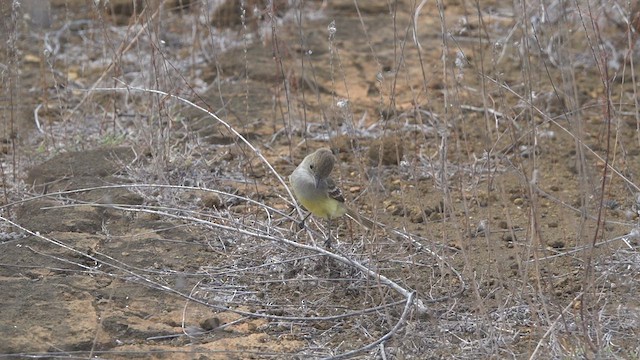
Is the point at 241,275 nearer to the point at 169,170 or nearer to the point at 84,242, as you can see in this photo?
the point at 84,242

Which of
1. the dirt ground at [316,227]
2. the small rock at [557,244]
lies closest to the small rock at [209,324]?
the dirt ground at [316,227]

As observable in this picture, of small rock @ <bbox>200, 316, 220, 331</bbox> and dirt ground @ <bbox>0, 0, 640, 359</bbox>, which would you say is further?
small rock @ <bbox>200, 316, 220, 331</bbox>

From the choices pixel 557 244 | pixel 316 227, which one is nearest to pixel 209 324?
pixel 316 227

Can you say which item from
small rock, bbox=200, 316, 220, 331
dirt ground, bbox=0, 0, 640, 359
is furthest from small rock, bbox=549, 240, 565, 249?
small rock, bbox=200, 316, 220, 331

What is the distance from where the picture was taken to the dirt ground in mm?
4488

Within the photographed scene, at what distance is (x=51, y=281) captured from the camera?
16.5 ft

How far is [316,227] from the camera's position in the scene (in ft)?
19.4

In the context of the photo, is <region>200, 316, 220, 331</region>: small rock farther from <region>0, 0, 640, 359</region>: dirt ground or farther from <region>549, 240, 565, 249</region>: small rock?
<region>549, 240, 565, 249</region>: small rock

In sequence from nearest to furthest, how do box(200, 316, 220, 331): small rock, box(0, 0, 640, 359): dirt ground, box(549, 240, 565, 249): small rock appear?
box(0, 0, 640, 359): dirt ground
box(200, 316, 220, 331): small rock
box(549, 240, 565, 249): small rock

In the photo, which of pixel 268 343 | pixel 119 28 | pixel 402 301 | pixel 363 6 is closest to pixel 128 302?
pixel 268 343

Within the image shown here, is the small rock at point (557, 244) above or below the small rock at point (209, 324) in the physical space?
below

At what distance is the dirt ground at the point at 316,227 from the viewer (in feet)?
14.7

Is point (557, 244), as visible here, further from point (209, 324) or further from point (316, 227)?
point (209, 324)

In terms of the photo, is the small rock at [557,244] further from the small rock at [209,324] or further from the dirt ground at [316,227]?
the small rock at [209,324]
